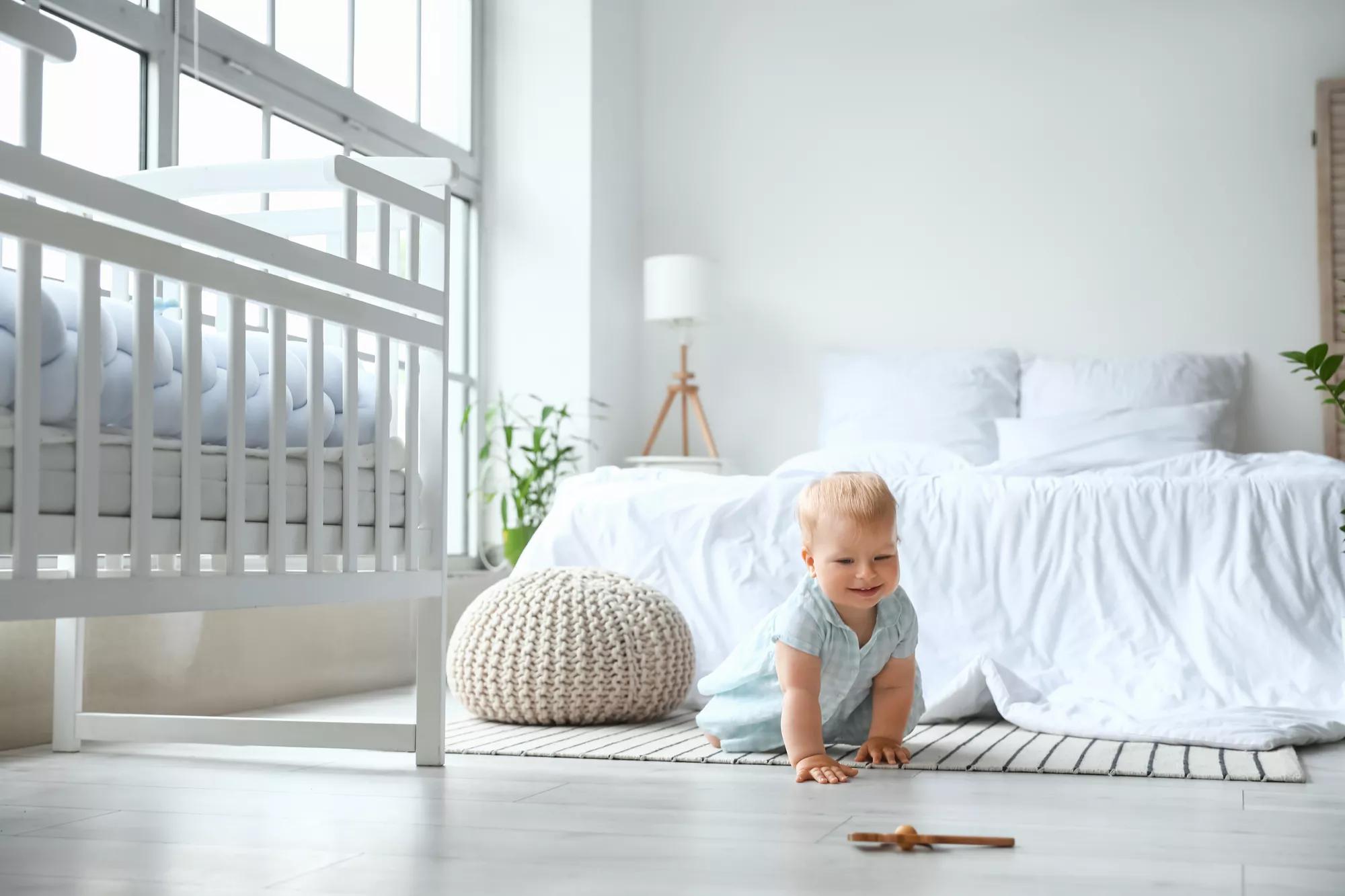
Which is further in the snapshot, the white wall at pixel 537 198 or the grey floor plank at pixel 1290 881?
the white wall at pixel 537 198

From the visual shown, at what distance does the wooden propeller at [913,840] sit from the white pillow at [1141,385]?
2795mm

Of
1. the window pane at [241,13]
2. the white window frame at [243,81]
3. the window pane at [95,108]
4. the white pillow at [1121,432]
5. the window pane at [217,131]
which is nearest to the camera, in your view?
the window pane at [95,108]

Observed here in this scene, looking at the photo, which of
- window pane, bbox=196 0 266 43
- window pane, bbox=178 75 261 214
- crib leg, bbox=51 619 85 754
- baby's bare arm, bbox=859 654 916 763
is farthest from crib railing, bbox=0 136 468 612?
window pane, bbox=196 0 266 43

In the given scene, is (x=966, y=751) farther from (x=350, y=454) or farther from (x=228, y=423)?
(x=228, y=423)

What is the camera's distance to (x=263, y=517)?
5.84ft

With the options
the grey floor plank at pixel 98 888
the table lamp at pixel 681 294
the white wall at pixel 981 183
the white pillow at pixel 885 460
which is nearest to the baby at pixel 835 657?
the grey floor plank at pixel 98 888

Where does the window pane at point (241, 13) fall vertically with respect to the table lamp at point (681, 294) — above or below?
above

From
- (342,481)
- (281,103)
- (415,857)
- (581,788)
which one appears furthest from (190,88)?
(415,857)

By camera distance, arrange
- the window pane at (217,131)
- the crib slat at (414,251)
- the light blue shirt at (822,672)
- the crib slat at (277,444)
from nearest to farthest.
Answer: the crib slat at (277,444), the light blue shirt at (822,672), the crib slat at (414,251), the window pane at (217,131)

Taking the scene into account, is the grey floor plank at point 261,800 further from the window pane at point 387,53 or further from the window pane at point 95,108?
the window pane at point 387,53

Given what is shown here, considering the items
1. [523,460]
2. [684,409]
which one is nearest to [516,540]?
[523,460]

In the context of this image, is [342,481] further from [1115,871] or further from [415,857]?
[1115,871]

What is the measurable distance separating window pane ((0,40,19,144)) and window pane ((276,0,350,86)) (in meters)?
0.99

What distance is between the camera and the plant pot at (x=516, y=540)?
13.6ft
